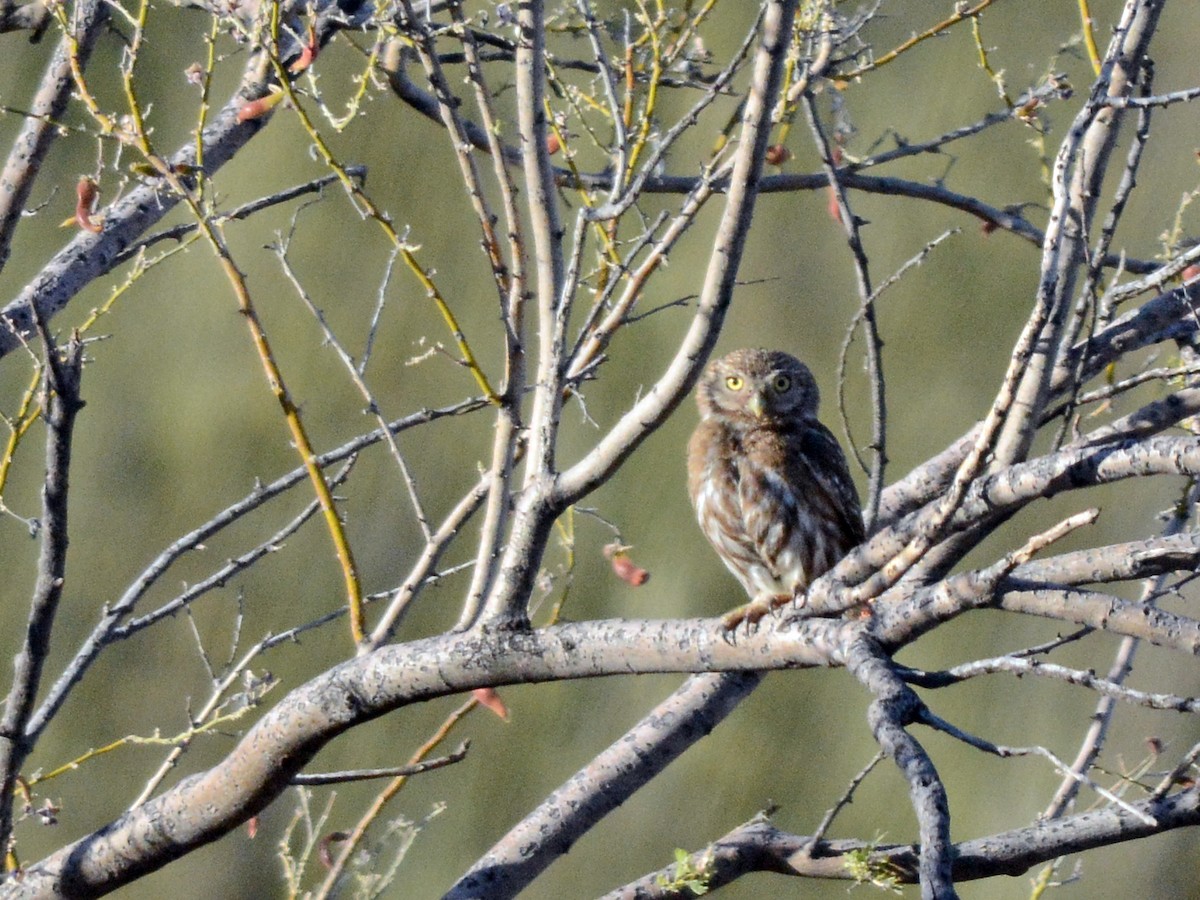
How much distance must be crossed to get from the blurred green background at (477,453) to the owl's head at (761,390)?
1.53 meters

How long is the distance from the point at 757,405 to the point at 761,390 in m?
0.05

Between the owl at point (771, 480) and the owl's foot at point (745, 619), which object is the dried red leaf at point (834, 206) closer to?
the owl at point (771, 480)

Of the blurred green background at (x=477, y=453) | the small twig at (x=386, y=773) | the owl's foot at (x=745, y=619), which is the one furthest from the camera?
the blurred green background at (x=477, y=453)

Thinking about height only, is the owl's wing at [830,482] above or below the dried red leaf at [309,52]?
below

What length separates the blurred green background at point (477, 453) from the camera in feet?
16.5

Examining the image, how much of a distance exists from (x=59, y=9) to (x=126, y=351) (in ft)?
9.93

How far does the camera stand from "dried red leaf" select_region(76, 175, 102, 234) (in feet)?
8.11

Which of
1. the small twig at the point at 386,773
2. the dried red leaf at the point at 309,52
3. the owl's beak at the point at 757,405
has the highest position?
Result: the dried red leaf at the point at 309,52

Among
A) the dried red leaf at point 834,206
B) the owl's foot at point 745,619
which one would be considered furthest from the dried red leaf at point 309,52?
the owl's foot at point 745,619

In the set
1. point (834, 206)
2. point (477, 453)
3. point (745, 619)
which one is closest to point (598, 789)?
point (745, 619)

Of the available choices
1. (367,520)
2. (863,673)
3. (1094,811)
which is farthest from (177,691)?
(863,673)

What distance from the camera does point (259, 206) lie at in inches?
109

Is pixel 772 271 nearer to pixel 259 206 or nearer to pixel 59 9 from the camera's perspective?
pixel 259 206

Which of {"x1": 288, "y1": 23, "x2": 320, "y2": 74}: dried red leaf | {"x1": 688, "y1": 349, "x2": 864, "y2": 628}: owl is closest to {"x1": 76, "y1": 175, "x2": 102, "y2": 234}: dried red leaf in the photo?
{"x1": 288, "y1": 23, "x2": 320, "y2": 74}: dried red leaf
